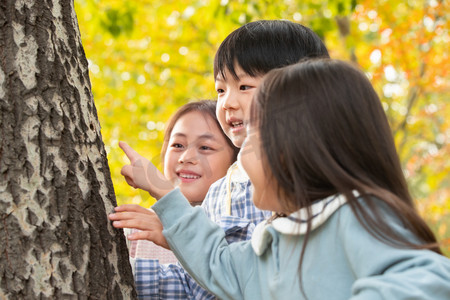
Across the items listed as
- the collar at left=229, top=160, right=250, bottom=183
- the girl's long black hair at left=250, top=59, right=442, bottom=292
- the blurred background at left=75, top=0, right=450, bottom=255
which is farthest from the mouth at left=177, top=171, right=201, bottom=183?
the blurred background at left=75, top=0, right=450, bottom=255

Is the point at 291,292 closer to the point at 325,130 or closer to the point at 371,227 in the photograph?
the point at 371,227

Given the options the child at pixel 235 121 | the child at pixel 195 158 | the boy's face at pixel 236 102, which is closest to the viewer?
the child at pixel 235 121

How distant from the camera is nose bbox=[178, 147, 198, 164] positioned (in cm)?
269

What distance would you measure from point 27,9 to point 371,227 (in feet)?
3.36

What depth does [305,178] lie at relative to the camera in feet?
4.65

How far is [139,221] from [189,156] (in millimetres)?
1075

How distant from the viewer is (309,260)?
141 cm

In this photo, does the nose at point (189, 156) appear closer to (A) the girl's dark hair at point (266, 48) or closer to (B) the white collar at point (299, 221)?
(A) the girl's dark hair at point (266, 48)

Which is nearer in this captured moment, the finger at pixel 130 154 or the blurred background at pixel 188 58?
the finger at pixel 130 154

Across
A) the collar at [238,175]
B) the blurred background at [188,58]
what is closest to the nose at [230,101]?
the collar at [238,175]

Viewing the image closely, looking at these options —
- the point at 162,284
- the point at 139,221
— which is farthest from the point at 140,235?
the point at 162,284

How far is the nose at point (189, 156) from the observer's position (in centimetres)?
269

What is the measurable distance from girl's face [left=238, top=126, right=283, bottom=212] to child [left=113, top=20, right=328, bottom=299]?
32 centimetres

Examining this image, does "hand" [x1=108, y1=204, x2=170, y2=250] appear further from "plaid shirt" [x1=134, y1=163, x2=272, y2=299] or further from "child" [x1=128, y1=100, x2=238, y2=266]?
"child" [x1=128, y1=100, x2=238, y2=266]
